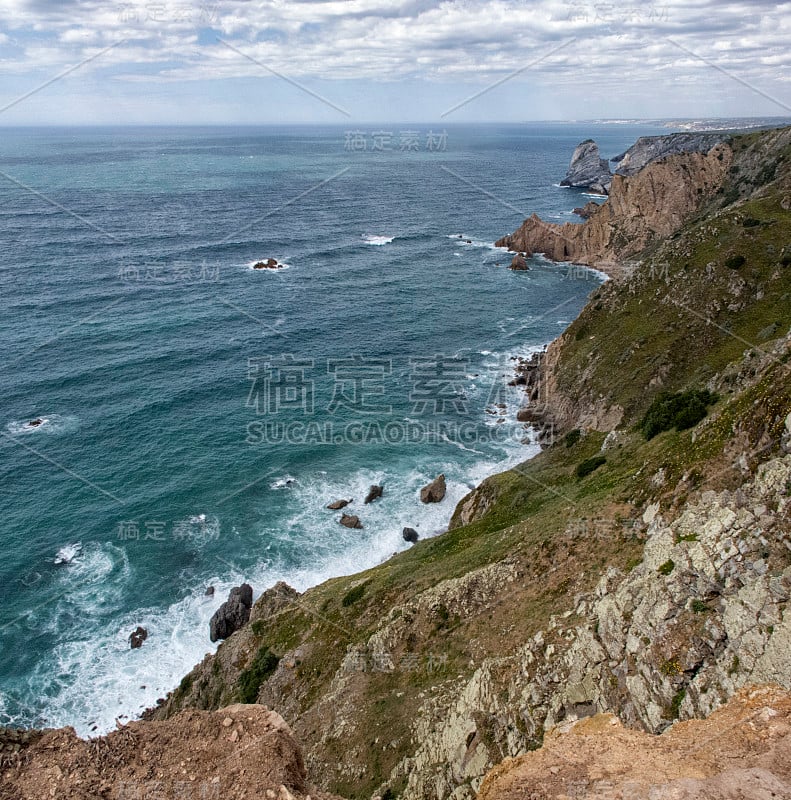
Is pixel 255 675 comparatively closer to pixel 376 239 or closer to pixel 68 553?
pixel 68 553

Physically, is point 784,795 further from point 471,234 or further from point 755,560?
point 471,234

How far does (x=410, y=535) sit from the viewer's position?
57.2 m

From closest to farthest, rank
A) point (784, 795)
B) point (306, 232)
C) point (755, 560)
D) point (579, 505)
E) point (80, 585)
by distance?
point (784, 795), point (755, 560), point (579, 505), point (80, 585), point (306, 232)

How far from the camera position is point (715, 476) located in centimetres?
2531

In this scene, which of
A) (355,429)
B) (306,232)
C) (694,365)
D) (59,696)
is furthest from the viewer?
(306,232)

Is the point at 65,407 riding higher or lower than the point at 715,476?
lower

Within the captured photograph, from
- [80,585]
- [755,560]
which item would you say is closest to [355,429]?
[80,585]

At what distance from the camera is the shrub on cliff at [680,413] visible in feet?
123

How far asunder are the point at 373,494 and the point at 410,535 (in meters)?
7.19

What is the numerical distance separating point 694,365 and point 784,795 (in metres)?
51.6

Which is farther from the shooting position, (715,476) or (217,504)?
(217,504)

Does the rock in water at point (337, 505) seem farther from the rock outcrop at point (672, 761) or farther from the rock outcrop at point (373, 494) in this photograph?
the rock outcrop at point (672, 761)

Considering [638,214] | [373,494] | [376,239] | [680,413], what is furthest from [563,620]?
[376,239]

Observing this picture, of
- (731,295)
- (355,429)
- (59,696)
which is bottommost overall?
(59,696)
